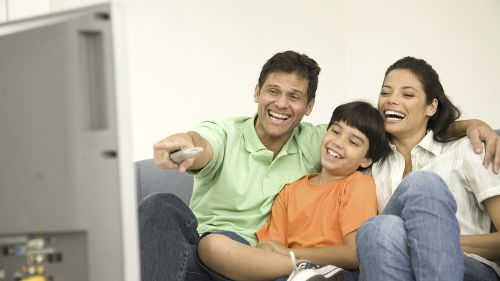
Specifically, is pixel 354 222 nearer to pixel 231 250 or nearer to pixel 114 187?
pixel 231 250

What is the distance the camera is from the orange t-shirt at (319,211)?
1.62 metres

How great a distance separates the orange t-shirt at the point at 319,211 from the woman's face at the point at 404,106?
6.9 inches

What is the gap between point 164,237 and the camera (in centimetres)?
142

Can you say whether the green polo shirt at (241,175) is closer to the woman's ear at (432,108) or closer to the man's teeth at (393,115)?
the man's teeth at (393,115)

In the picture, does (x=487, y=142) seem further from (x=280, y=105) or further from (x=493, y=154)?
(x=280, y=105)

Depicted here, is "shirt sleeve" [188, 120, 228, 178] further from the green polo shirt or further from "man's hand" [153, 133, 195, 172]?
"man's hand" [153, 133, 195, 172]

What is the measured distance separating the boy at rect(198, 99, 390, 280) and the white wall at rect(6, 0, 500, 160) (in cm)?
87

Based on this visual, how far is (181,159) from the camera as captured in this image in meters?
1.22

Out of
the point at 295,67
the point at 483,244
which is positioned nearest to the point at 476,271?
the point at 483,244

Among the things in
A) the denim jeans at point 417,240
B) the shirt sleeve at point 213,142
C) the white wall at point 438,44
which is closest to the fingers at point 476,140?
the denim jeans at point 417,240

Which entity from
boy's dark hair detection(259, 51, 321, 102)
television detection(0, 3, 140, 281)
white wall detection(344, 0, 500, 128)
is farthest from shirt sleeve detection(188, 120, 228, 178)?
white wall detection(344, 0, 500, 128)

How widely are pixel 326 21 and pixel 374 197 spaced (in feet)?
5.41

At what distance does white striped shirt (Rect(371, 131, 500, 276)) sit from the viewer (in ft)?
5.16

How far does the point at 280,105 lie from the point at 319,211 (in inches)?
12.5
